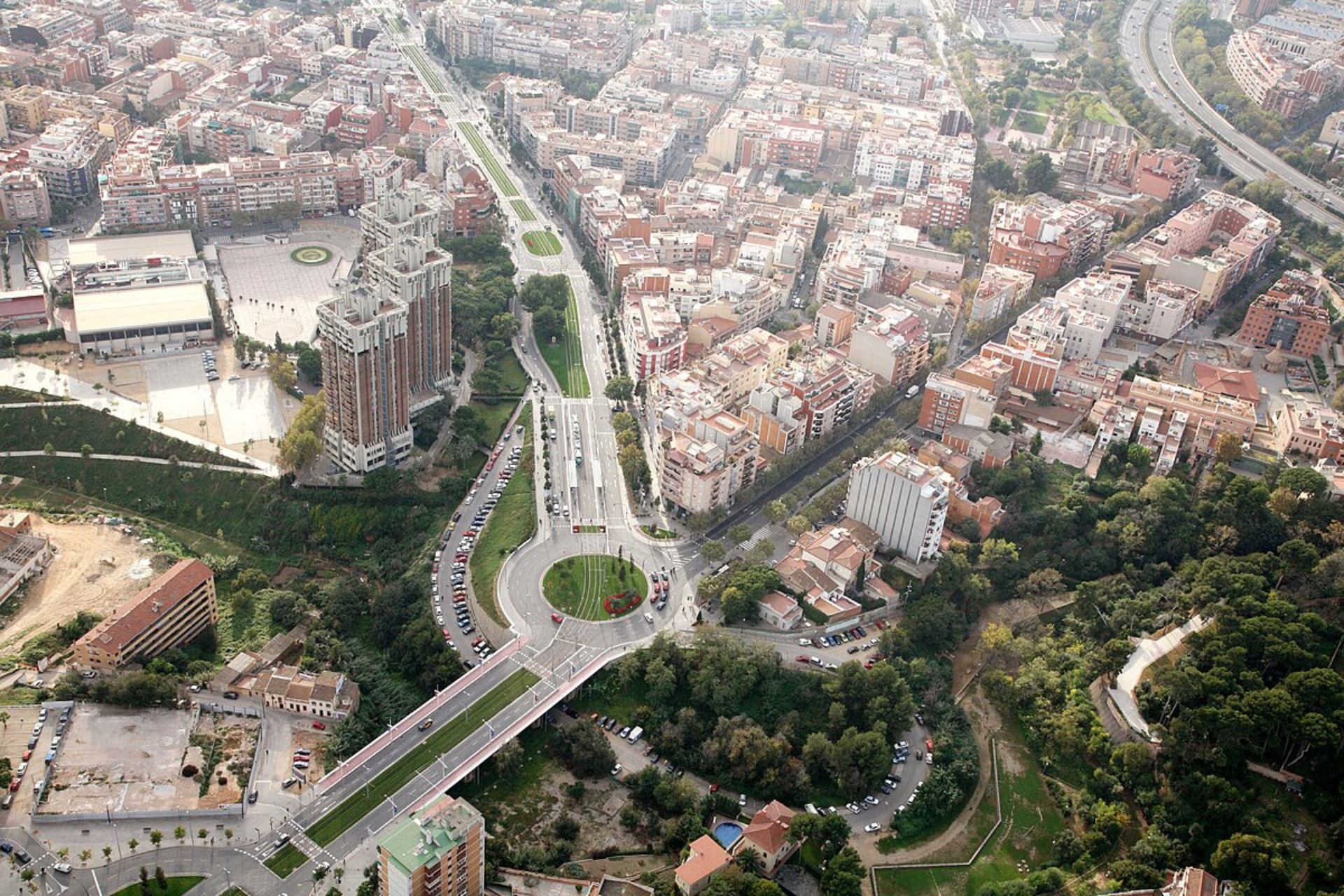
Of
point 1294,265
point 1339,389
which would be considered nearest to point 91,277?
point 1339,389

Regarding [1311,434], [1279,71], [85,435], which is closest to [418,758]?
[85,435]

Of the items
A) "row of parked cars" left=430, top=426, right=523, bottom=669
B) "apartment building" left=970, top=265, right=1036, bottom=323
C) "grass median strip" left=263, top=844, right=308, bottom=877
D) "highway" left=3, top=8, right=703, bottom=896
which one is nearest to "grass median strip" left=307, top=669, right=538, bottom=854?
"highway" left=3, top=8, right=703, bottom=896

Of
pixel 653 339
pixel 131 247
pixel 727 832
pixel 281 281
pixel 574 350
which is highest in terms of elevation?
pixel 653 339

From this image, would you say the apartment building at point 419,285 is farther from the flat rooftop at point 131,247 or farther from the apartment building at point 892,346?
the apartment building at point 892,346

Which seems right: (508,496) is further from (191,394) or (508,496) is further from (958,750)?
(958,750)

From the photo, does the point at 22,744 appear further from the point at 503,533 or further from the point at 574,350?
the point at 574,350

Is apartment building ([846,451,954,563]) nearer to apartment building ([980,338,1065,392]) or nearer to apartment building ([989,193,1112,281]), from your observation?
apartment building ([980,338,1065,392])
